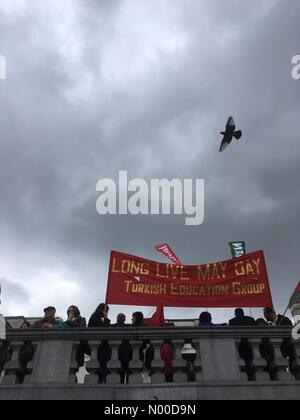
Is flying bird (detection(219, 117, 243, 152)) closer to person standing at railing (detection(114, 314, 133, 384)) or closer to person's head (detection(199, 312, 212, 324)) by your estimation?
person's head (detection(199, 312, 212, 324))

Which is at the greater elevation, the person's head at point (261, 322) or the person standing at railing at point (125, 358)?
the person's head at point (261, 322)

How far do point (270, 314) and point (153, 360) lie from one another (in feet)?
10.2

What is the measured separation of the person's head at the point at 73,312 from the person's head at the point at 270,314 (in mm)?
4036

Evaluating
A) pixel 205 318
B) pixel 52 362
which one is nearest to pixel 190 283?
pixel 205 318

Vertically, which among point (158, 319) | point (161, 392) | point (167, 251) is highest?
point (167, 251)

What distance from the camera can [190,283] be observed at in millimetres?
9781

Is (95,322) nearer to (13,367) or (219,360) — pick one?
(13,367)

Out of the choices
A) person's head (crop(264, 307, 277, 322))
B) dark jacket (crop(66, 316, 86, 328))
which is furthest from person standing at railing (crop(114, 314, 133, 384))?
person's head (crop(264, 307, 277, 322))

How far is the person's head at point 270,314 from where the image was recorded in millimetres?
9664

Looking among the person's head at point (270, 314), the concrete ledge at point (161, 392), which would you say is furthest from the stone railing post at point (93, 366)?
the person's head at point (270, 314)

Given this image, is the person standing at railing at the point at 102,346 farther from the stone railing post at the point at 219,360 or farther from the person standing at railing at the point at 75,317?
the stone railing post at the point at 219,360

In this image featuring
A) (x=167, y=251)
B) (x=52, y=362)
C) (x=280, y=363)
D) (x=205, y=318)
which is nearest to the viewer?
(x=280, y=363)
